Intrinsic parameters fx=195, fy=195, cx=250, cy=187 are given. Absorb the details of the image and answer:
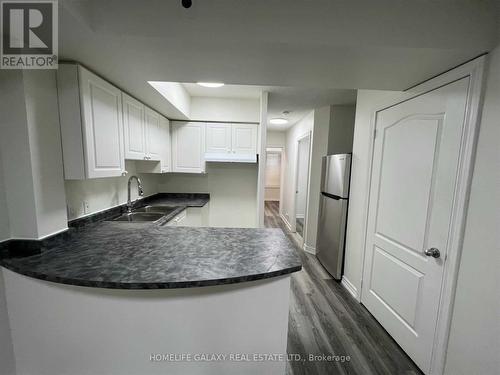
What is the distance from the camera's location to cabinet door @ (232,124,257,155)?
10.6 ft

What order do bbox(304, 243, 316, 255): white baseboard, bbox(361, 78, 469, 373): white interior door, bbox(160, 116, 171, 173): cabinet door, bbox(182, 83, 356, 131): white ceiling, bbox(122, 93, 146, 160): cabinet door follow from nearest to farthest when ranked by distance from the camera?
bbox(361, 78, 469, 373): white interior door
bbox(122, 93, 146, 160): cabinet door
bbox(182, 83, 356, 131): white ceiling
bbox(160, 116, 171, 173): cabinet door
bbox(304, 243, 316, 255): white baseboard

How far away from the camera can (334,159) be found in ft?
8.87

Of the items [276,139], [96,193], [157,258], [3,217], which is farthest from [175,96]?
A: [276,139]

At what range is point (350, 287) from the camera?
2424mm

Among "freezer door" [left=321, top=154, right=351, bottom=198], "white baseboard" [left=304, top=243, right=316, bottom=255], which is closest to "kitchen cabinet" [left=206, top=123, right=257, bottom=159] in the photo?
"freezer door" [left=321, top=154, right=351, bottom=198]

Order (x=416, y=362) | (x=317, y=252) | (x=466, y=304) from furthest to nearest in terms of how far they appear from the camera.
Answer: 1. (x=317, y=252)
2. (x=416, y=362)
3. (x=466, y=304)

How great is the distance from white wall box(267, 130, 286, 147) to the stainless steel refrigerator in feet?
9.44

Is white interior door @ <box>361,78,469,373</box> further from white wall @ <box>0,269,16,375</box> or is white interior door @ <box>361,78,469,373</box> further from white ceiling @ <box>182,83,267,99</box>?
white wall @ <box>0,269,16,375</box>

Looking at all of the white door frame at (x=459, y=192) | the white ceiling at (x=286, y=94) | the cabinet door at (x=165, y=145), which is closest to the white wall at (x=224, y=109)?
the white ceiling at (x=286, y=94)

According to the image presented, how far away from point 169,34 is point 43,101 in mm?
955

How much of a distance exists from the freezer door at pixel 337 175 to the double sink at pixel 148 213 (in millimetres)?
2156

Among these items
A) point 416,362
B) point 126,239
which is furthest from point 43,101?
point 416,362

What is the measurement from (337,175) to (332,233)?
32.3 inches

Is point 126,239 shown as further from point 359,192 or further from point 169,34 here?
point 359,192
